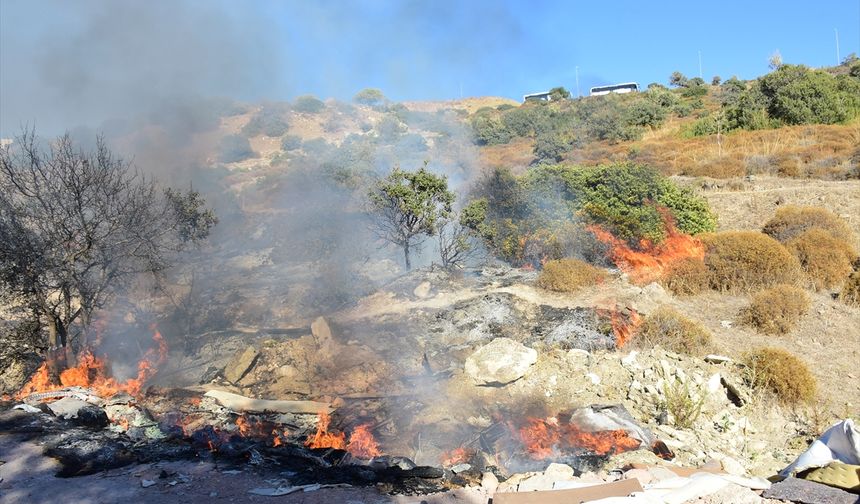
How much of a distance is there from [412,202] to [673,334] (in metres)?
5.80

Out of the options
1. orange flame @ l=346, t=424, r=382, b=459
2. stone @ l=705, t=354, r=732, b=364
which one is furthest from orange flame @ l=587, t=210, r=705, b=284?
orange flame @ l=346, t=424, r=382, b=459

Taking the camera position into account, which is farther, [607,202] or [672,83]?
[672,83]

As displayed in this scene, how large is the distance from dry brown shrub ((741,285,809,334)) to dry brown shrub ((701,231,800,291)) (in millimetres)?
880

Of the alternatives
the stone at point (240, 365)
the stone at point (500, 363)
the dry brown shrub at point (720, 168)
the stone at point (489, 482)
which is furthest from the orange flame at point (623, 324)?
the dry brown shrub at point (720, 168)

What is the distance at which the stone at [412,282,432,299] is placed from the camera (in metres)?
9.95

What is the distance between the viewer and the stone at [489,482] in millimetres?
4227

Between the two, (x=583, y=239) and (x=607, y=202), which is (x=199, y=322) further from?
(x=607, y=202)

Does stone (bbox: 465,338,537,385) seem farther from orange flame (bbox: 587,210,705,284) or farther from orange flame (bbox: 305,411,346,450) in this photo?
orange flame (bbox: 587,210,705,284)

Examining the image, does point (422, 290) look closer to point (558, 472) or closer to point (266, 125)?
point (558, 472)

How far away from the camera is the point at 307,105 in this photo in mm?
36812

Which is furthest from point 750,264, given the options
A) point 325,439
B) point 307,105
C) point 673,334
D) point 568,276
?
point 307,105

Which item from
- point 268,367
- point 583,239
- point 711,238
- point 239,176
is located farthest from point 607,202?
point 239,176

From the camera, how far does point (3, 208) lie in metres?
6.71

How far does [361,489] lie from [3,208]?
5.88 meters
